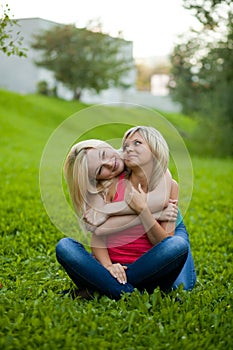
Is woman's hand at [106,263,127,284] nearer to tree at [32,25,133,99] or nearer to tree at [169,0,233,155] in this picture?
tree at [169,0,233,155]

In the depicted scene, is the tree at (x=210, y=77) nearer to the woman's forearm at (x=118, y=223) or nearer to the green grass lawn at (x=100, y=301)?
the green grass lawn at (x=100, y=301)

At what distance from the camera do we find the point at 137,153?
311cm

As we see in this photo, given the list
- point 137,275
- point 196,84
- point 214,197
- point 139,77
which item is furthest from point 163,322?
point 139,77

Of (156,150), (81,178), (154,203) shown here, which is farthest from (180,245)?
(81,178)

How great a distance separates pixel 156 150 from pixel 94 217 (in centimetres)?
49

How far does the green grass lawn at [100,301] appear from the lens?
9.07 ft

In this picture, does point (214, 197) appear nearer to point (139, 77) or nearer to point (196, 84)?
point (196, 84)

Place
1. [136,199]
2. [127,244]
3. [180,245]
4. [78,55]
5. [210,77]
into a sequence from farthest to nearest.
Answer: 1. [78,55]
2. [210,77]
3. [127,244]
4. [180,245]
5. [136,199]

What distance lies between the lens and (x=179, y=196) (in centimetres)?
331

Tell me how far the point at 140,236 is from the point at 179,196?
0.33m

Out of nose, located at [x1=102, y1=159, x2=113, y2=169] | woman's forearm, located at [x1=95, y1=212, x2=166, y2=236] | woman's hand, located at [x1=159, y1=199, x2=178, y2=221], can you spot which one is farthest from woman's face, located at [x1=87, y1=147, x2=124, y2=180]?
woman's hand, located at [x1=159, y1=199, x2=178, y2=221]

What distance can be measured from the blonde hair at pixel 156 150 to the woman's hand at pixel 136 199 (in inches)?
3.9

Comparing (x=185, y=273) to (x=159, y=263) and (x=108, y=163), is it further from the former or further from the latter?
(x=108, y=163)

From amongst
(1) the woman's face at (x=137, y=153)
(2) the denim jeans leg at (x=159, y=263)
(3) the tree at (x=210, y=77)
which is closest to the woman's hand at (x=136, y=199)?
(1) the woman's face at (x=137, y=153)
